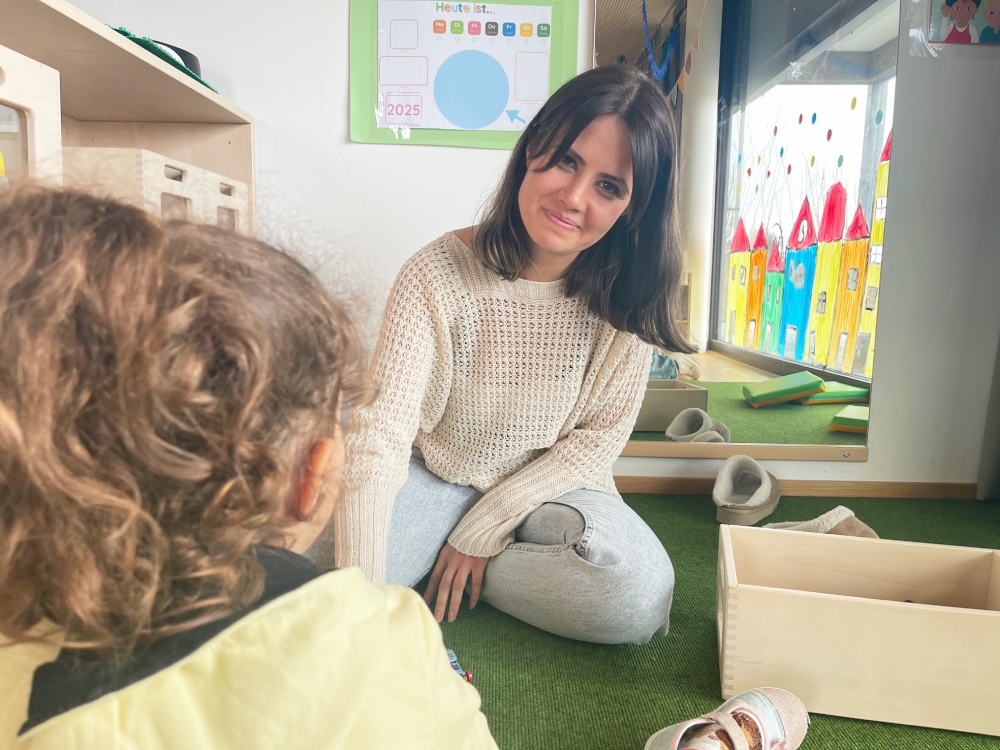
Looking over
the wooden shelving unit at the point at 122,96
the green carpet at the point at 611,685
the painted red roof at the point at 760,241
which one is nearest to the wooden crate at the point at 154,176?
the wooden shelving unit at the point at 122,96

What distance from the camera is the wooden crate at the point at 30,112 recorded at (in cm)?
67

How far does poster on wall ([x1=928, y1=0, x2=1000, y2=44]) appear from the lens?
55.6 inches

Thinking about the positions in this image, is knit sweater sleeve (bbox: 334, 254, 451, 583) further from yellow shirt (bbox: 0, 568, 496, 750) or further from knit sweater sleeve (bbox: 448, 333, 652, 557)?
yellow shirt (bbox: 0, 568, 496, 750)

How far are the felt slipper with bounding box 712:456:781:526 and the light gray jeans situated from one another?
1.38ft

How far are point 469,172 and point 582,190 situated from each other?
1.90ft

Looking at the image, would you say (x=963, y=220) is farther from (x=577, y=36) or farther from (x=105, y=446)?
(x=105, y=446)

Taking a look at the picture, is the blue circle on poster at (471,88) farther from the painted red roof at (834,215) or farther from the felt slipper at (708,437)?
the felt slipper at (708,437)

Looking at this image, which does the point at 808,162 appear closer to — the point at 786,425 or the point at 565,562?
the point at 786,425

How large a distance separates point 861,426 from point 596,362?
88 centimetres

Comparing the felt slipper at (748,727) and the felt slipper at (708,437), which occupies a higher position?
the felt slipper at (708,437)

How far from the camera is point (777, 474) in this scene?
5.26 ft

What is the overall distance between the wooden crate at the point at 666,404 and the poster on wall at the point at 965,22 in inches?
34.5

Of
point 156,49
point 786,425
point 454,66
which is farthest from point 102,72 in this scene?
point 786,425

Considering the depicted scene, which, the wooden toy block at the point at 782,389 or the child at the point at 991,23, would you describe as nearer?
the child at the point at 991,23
